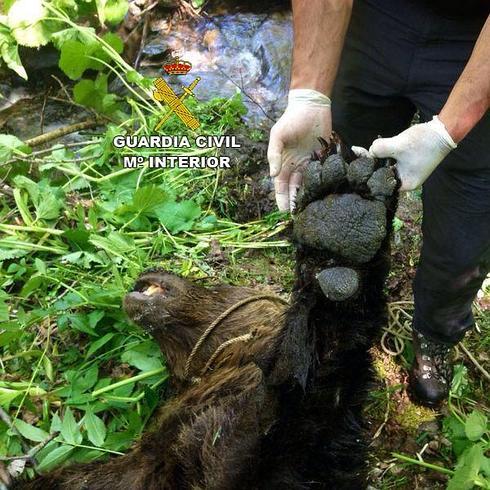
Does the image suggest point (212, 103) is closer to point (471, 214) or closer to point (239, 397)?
point (471, 214)

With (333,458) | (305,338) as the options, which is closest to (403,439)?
(333,458)

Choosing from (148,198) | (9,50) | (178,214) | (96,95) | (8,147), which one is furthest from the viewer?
(96,95)

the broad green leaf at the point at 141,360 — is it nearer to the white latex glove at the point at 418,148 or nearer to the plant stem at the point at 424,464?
the plant stem at the point at 424,464

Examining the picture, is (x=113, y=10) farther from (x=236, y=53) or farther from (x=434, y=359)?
(x=434, y=359)

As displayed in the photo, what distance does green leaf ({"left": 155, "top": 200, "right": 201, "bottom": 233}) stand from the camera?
3895 mm

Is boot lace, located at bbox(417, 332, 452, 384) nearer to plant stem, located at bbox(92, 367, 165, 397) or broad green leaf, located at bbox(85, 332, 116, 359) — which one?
plant stem, located at bbox(92, 367, 165, 397)

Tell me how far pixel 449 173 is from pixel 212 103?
2.56 metres

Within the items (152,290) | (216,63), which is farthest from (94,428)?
(216,63)

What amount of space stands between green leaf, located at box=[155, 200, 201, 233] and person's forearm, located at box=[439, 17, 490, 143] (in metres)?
1.95

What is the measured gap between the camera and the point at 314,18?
2697 millimetres

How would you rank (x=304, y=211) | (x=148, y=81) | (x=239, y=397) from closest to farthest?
1. (x=304, y=211)
2. (x=239, y=397)
3. (x=148, y=81)

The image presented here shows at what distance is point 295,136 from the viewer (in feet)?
8.86

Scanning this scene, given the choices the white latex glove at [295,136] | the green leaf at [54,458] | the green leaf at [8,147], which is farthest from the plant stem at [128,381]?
the green leaf at [8,147]

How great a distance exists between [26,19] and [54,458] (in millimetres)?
3129
